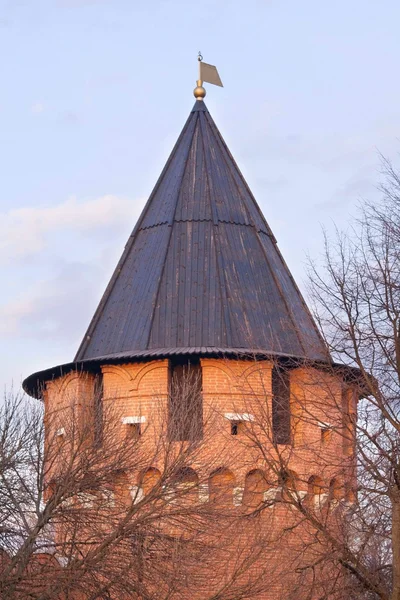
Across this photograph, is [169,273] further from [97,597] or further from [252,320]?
[97,597]

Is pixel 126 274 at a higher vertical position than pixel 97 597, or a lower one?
higher

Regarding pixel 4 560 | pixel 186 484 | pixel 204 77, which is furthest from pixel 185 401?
pixel 204 77

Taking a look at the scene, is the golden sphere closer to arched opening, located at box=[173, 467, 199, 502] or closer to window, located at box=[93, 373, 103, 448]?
window, located at box=[93, 373, 103, 448]

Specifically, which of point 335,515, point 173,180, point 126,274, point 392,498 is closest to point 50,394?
point 126,274

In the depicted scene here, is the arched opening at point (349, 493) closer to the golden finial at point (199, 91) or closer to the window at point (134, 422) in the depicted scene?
the window at point (134, 422)

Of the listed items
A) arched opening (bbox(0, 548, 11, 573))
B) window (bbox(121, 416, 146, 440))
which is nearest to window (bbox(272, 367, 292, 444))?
window (bbox(121, 416, 146, 440))

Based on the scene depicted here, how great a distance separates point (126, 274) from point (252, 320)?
2.26m

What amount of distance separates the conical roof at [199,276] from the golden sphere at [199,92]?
40 centimetres

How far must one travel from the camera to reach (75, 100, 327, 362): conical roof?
63.7 ft

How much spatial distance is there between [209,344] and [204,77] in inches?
208

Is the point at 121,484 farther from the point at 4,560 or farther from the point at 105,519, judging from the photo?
the point at 4,560

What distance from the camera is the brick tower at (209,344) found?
56.3 ft

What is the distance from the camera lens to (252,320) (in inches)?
771

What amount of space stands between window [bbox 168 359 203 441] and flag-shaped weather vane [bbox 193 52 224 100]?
5.10 metres
